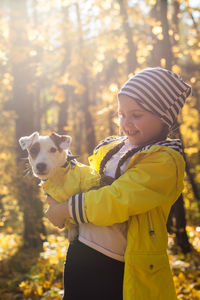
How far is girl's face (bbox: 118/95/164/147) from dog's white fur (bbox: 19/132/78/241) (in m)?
0.64

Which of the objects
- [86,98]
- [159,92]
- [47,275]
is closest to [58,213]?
[159,92]

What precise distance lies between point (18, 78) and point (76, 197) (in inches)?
287

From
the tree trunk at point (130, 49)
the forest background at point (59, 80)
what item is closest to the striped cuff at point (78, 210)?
the forest background at point (59, 80)

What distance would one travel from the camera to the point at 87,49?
9.14m

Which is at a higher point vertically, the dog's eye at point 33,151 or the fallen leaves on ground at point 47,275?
the dog's eye at point 33,151

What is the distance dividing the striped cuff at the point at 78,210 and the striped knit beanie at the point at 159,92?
78 cm

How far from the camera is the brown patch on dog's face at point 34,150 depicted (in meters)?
2.47

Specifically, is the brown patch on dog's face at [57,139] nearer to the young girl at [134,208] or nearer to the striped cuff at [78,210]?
the young girl at [134,208]

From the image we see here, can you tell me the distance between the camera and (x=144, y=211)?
1.88 metres

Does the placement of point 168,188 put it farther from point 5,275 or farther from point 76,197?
point 5,275

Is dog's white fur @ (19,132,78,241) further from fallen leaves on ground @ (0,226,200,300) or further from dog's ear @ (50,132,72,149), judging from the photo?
fallen leaves on ground @ (0,226,200,300)

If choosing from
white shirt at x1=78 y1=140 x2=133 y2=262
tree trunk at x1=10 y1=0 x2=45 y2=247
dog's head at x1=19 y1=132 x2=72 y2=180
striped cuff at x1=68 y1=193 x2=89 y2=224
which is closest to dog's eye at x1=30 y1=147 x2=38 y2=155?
dog's head at x1=19 y1=132 x2=72 y2=180

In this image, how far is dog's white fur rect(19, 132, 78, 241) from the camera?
7.80 feet

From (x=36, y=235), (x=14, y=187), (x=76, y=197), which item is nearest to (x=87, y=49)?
(x=14, y=187)
